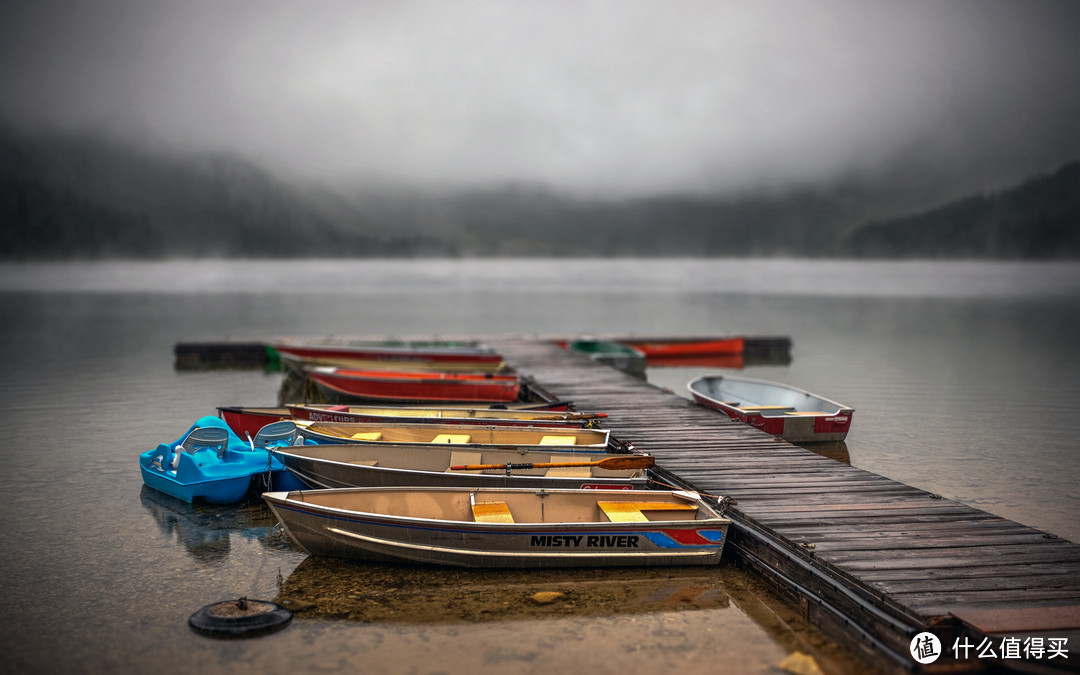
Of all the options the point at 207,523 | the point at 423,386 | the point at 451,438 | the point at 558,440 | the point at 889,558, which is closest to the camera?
the point at 889,558

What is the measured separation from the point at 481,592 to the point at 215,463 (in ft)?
21.8

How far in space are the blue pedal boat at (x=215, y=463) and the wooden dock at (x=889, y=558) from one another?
7.22 m

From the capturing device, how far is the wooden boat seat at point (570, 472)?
43.3 ft

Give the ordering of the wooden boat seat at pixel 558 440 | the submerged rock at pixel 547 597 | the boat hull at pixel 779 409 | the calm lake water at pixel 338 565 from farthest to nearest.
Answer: the boat hull at pixel 779 409 → the wooden boat seat at pixel 558 440 → the submerged rock at pixel 547 597 → the calm lake water at pixel 338 565

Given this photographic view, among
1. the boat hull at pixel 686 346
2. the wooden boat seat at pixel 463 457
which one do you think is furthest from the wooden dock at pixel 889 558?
the boat hull at pixel 686 346

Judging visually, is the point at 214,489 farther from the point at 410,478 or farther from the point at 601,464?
the point at 601,464

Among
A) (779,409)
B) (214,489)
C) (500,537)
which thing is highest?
(779,409)

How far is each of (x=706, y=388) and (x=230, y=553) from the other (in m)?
14.5

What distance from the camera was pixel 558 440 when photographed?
15023 millimetres

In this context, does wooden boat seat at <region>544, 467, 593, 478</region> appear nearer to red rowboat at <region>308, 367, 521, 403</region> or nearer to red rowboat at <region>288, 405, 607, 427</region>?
red rowboat at <region>288, 405, 607, 427</region>

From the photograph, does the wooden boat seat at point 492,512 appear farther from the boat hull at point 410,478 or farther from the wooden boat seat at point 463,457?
the wooden boat seat at point 463,457

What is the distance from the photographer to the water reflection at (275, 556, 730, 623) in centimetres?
957

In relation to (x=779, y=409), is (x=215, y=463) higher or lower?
lower

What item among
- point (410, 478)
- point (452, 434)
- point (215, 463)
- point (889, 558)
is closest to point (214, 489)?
point (215, 463)
